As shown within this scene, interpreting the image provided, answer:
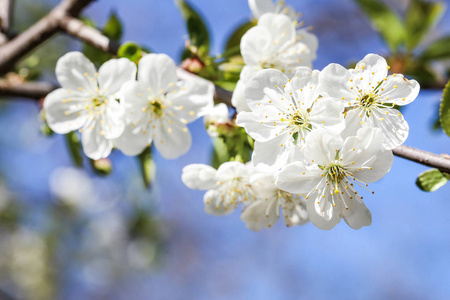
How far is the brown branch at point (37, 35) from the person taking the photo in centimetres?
142

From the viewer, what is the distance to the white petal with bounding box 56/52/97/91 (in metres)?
1.18

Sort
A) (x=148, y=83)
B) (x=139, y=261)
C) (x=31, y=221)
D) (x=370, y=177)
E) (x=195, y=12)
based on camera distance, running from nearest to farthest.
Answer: (x=370, y=177), (x=148, y=83), (x=195, y=12), (x=139, y=261), (x=31, y=221)

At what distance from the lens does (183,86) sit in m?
1.18

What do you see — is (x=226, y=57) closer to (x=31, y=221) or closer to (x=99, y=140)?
(x=99, y=140)

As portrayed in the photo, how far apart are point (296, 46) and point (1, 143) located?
4.05 m

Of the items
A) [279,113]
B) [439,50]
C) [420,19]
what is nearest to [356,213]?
[279,113]

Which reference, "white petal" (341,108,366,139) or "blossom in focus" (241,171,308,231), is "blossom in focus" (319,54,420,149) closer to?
"white petal" (341,108,366,139)

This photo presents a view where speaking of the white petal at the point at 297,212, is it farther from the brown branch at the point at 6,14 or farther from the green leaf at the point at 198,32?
the brown branch at the point at 6,14

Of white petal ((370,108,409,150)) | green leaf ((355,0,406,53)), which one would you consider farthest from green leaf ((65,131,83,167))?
green leaf ((355,0,406,53))

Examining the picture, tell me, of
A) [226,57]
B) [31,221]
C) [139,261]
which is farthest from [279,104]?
[31,221]

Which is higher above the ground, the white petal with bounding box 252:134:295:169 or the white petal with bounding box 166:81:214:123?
the white petal with bounding box 166:81:214:123

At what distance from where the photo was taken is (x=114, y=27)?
166 centimetres

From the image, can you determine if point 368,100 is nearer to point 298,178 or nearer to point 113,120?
point 298,178

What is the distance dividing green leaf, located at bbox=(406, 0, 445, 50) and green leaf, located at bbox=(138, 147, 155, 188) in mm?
1510
